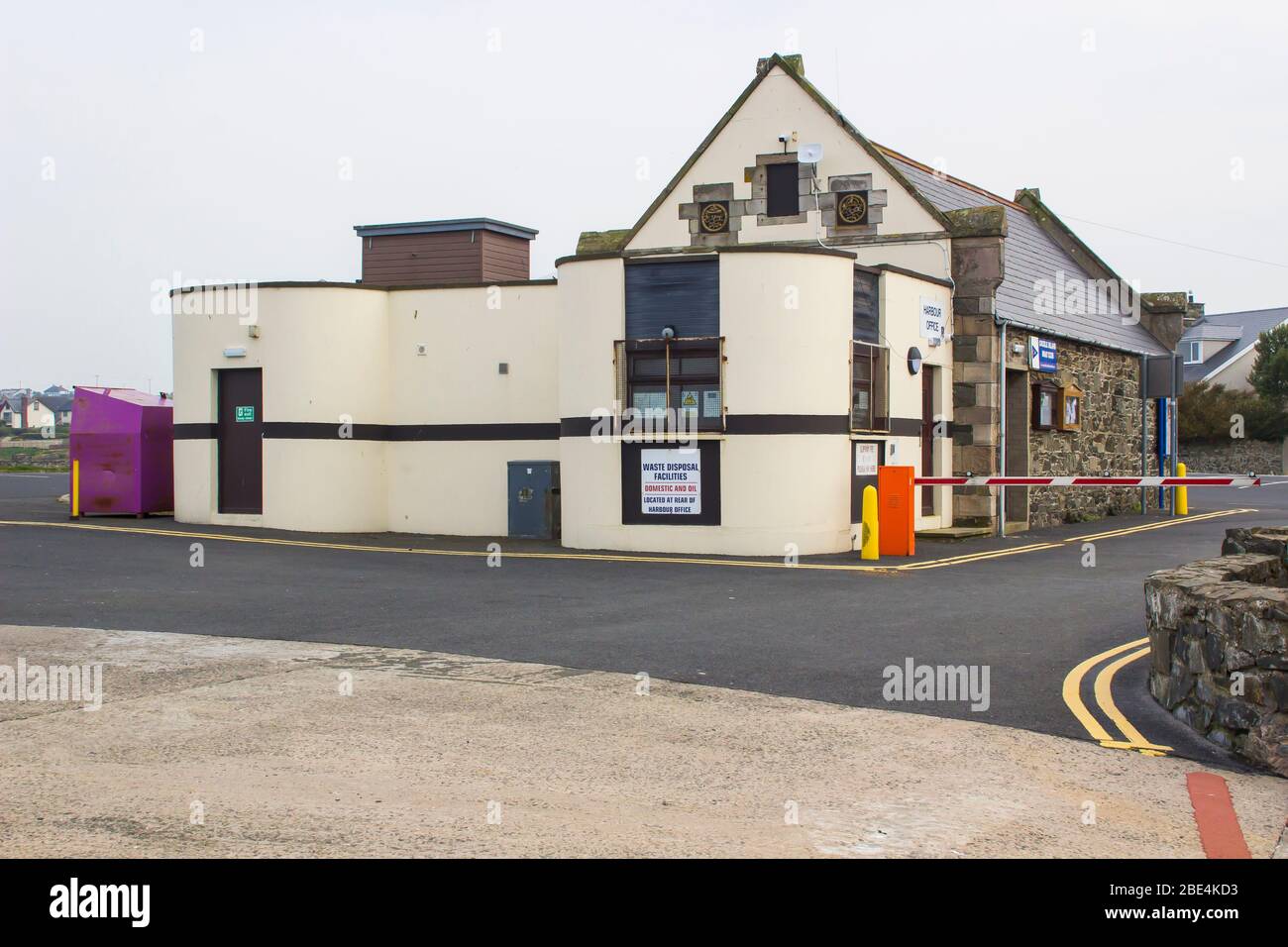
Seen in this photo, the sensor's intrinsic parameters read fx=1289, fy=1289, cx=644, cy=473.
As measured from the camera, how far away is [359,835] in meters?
5.63

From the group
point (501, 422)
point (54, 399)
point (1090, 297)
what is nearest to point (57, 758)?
point (501, 422)

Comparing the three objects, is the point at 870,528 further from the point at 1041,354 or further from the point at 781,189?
the point at 781,189

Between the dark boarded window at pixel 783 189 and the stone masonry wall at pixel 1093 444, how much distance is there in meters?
5.72

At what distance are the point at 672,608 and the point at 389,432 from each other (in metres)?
11.5

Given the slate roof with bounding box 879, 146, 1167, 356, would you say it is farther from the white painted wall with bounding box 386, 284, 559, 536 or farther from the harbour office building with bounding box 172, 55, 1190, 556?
the white painted wall with bounding box 386, 284, 559, 536

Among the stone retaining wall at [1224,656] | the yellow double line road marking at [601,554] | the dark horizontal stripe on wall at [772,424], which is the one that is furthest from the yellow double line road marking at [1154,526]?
the stone retaining wall at [1224,656]

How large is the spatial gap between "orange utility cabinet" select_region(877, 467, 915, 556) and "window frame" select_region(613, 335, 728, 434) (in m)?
2.61

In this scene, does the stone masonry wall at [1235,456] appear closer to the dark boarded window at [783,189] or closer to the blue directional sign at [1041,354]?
the blue directional sign at [1041,354]

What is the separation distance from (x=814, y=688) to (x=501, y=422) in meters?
14.4

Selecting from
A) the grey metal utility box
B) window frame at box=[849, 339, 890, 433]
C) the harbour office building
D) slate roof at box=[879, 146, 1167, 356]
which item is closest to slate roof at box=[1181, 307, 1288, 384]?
slate roof at box=[879, 146, 1167, 356]

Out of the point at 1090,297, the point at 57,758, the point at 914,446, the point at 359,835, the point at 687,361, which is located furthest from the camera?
the point at 1090,297

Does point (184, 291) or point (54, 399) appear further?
point (54, 399)

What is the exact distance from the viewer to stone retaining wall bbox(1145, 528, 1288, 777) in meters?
7.26
